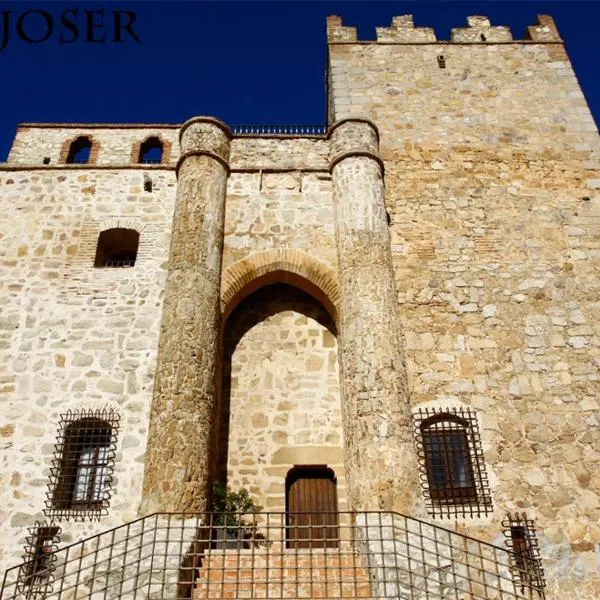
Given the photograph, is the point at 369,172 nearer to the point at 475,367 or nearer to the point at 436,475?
the point at 475,367

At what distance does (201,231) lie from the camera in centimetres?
979

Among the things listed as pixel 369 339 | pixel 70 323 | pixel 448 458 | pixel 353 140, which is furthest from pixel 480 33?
pixel 70 323

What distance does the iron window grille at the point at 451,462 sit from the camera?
8.30 meters

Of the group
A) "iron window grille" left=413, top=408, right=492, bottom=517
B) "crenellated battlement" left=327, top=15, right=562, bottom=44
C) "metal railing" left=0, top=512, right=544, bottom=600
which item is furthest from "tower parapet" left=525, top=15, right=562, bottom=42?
"metal railing" left=0, top=512, right=544, bottom=600

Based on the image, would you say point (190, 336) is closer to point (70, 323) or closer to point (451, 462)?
point (70, 323)

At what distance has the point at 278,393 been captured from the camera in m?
9.82

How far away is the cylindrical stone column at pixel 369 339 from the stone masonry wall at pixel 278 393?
885 millimetres

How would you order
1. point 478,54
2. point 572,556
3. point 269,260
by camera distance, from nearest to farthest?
point 572,556 < point 269,260 < point 478,54

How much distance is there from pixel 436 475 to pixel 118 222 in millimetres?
7045

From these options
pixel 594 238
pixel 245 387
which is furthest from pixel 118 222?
pixel 594 238

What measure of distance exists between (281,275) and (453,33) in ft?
26.5

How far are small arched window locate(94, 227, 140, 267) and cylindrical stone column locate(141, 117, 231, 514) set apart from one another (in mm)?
1295

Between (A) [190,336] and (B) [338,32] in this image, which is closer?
(A) [190,336]

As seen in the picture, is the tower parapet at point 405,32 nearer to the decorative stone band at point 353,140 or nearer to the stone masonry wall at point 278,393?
the decorative stone band at point 353,140
